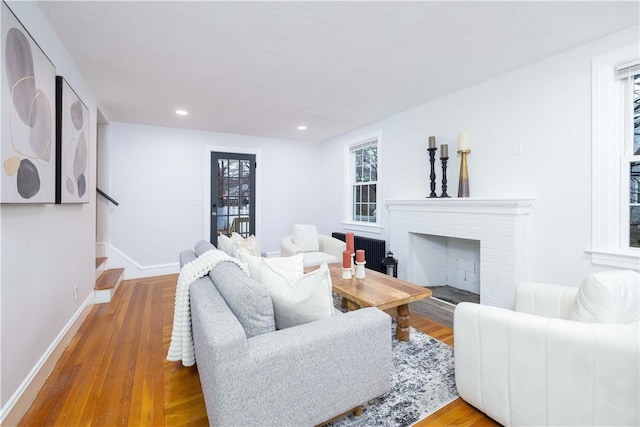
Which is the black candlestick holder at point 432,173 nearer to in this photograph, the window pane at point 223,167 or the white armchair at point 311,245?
the white armchair at point 311,245

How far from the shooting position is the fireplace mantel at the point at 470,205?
258 cm

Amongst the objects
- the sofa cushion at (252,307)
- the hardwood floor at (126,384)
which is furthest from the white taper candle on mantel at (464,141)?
the sofa cushion at (252,307)

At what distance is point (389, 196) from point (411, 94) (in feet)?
4.76

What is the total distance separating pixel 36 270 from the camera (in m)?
1.80

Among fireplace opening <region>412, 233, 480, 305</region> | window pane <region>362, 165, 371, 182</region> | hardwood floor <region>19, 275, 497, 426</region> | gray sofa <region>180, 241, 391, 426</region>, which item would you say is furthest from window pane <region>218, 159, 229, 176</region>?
gray sofa <region>180, 241, 391, 426</region>

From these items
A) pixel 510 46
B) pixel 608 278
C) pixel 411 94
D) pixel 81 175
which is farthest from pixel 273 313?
pixel 411 94

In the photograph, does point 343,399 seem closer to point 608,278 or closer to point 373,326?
point 373,326

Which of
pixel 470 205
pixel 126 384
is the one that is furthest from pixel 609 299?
pixel 126 384

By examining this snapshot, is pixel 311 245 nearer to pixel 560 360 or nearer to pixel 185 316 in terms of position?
pixel 185 316

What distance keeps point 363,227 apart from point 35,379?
3.95 m

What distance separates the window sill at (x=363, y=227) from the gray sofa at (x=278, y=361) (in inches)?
115

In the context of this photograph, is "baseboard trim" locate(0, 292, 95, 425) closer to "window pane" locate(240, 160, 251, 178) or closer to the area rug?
the area rug

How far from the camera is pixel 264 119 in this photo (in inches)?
165

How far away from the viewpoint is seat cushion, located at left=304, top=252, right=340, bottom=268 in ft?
11.6
